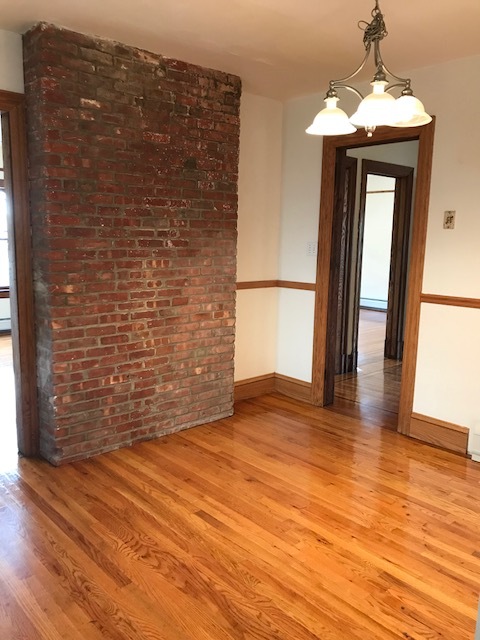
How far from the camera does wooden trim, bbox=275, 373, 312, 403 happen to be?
14.2 ft

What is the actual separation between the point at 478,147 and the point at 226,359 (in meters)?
2.16

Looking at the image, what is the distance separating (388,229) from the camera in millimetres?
9570

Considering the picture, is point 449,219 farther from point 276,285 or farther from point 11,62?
point 11,62

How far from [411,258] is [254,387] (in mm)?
1675

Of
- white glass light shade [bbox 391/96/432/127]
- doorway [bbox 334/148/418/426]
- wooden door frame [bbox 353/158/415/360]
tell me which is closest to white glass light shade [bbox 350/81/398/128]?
white glass light shade [bbox 391/96/432/127]

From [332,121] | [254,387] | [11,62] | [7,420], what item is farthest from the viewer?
[254,387]

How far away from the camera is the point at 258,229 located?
4.26 metres

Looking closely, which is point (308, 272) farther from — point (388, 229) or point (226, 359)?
point (388, 229)

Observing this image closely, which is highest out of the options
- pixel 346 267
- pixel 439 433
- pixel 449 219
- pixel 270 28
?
pixel 270 28

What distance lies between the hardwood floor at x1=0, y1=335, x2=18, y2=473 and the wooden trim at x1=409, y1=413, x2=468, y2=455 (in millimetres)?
2566

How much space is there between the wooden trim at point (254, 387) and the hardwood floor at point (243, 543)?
0.84 metres

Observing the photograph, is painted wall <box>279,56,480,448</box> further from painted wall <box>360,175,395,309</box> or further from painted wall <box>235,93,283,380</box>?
painted wall <box>360,175,395,309</box>

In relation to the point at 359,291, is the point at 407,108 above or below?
above


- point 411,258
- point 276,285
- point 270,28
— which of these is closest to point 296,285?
point 276,285
